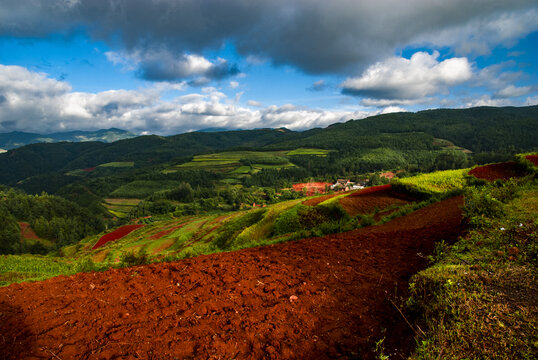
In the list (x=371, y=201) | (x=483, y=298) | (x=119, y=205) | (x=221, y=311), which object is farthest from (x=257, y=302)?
(x=119, y=205)

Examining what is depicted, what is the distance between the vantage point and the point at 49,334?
3.68 meters

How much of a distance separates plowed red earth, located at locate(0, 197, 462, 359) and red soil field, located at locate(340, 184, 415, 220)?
30.3ft

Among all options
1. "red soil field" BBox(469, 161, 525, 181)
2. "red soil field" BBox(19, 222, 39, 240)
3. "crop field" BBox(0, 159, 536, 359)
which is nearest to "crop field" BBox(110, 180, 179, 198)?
"red soil field" BBox(19, 222, 39, 240)

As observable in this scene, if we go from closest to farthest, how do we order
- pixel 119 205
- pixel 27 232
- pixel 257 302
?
pixel 257 302, pixel 27 232, pixel 119 205

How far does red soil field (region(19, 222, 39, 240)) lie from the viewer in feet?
274

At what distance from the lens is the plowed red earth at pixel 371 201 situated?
51.6ft

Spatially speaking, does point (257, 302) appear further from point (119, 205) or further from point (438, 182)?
point (119, 205)

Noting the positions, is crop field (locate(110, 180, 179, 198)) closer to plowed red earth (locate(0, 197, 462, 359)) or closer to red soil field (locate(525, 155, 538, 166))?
plowed red earth (locate(0, 197, 462, 359))

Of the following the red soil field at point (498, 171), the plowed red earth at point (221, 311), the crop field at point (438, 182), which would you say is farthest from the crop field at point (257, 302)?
the red soil field at point (498, 171)

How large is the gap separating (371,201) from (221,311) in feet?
49.0

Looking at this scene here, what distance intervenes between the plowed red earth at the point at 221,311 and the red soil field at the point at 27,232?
111338mm

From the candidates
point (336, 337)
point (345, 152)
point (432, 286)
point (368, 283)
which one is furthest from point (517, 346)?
point (345, 152)

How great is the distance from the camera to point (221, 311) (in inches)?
163

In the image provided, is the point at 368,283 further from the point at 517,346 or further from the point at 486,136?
the point at 486,136
